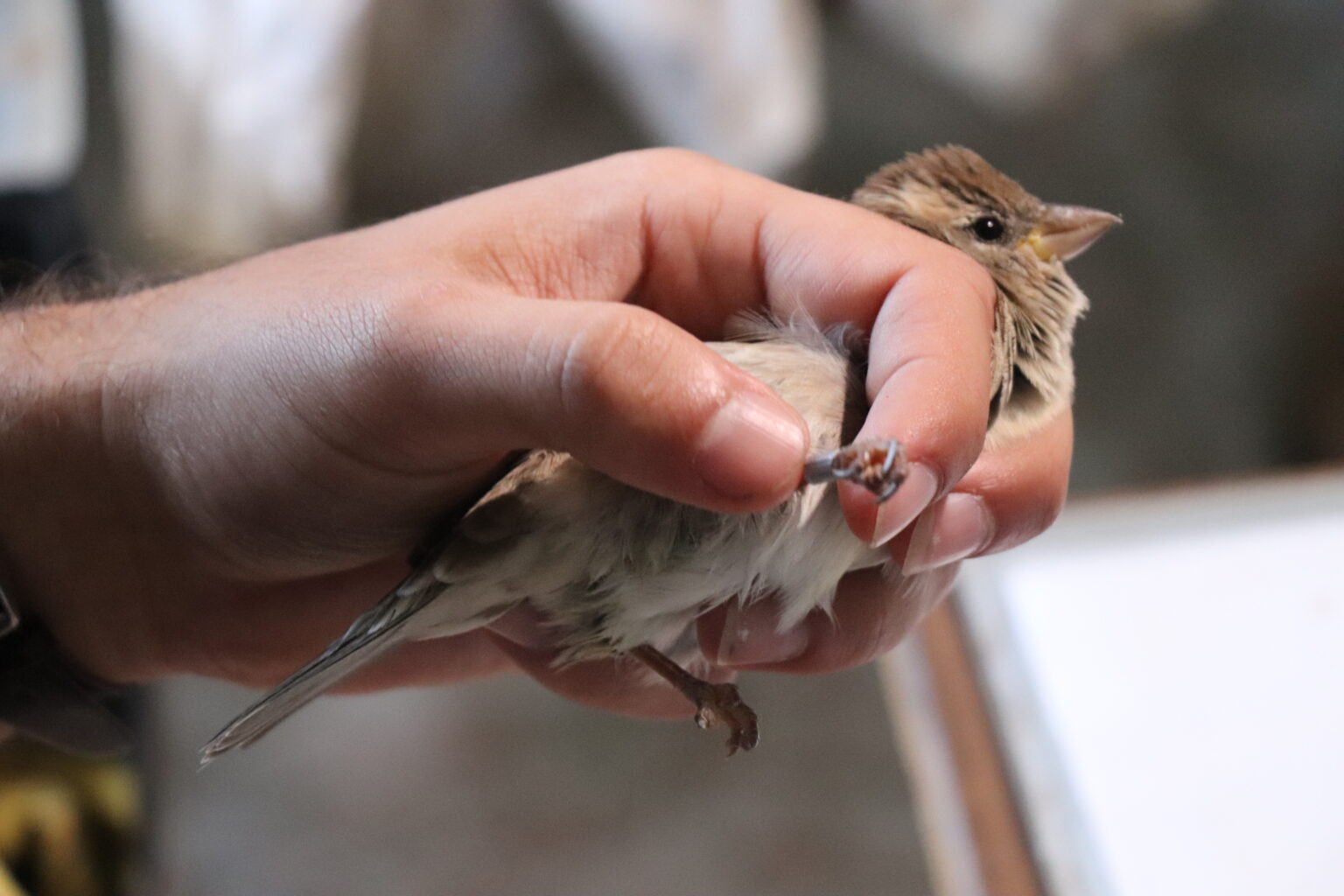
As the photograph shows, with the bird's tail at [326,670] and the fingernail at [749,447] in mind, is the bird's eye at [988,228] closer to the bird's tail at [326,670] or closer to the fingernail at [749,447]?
the fingernail at [749,447]

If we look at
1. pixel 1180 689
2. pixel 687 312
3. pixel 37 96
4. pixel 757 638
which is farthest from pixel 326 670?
pixel 37 96

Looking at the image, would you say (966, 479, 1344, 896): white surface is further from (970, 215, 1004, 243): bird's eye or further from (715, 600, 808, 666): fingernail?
(970, 215, 1004, 243): bird's eye

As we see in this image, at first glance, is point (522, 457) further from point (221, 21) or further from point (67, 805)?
point (221, 21)

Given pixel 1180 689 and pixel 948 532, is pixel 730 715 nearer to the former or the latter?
pixel 948 532

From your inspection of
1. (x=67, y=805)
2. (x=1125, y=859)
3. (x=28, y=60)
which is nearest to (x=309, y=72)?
(x=28, y=60)

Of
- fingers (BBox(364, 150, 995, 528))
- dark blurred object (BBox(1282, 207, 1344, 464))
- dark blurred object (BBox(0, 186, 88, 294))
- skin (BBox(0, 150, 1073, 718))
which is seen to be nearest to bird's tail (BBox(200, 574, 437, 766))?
skin (BBox(0, 150, 1073, 718))

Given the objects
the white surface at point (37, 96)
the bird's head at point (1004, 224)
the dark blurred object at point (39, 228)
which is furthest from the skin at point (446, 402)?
the white surface at point (37, 96)
